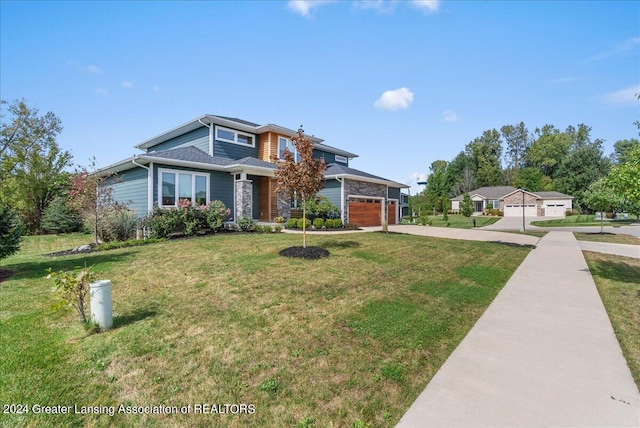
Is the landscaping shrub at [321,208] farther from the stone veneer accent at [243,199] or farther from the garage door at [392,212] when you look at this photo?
the garage door at [392,212]

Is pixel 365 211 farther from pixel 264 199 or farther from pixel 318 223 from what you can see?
pixel 264 199

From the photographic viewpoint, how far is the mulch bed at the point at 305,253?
8078 millimetres

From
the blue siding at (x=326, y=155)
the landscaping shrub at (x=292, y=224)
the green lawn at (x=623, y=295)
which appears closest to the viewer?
the green lawn at (x=623, y=295)

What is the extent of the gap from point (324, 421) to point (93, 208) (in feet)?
44.1

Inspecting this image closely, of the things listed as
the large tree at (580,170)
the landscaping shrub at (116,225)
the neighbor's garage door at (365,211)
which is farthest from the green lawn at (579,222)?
the landscaping shrub at (116,225)

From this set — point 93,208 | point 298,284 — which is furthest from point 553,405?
point 93,208

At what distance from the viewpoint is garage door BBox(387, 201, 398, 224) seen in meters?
24.0

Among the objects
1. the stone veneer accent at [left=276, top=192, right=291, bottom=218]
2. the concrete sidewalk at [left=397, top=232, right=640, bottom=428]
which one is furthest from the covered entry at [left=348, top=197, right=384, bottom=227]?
the concrete sidewalk at [left=397, top=232, right=640, bottom=428]

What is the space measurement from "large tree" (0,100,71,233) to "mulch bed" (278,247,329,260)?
69.3ft

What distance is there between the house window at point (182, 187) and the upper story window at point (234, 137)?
3.91 meters

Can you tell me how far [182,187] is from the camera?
46.6 feet

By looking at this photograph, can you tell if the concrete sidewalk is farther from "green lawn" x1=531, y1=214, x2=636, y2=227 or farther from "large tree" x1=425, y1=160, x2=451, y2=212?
"large tree" x1=425, y1=160, x2=451, y2=212

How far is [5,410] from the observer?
2.55 metres

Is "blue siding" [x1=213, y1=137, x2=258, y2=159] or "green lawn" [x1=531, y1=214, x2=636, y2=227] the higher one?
"blue siding" [x1=213, y1=137, x2=258, y2=159]
